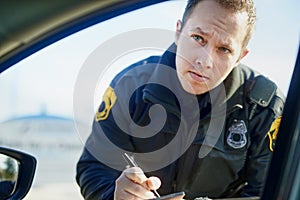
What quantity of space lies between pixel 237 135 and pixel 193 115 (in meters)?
0.16

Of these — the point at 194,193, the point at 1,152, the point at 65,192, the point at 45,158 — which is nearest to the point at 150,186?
the point at 194,193

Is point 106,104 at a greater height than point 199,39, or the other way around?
point 199,39

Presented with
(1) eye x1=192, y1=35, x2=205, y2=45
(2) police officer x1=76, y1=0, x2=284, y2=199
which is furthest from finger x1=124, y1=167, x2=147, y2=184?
(1) eye x1=192, y1=35, x2=205, y2=45

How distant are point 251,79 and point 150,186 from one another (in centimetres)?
54

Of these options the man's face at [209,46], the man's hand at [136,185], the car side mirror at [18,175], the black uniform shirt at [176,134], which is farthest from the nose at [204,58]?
the car side mirror at [18,175]

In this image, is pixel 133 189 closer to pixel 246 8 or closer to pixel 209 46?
pixel 209 46

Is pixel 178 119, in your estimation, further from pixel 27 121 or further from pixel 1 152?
pixel 27 121

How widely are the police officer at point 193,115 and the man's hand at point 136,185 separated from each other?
6.3 inches

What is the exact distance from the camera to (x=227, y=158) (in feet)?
5.62

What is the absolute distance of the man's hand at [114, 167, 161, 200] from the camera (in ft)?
4.80

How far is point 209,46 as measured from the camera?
68.2 inches

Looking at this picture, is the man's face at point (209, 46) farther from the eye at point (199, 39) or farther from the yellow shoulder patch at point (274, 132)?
the yellow shoulder patch at point (274, 132)

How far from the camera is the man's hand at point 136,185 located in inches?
57.6

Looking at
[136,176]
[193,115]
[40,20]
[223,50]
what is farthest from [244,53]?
[40,20]
